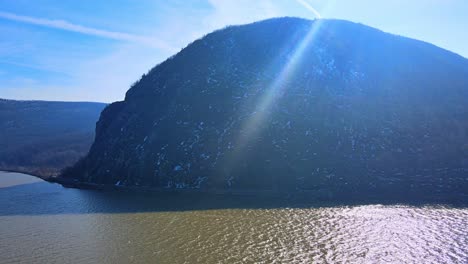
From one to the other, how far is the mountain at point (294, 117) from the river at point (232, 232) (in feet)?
27.7

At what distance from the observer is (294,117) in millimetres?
60375

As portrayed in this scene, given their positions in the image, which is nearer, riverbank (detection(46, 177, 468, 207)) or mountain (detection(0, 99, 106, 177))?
riverbank (detection(46, 177, 468, 207))

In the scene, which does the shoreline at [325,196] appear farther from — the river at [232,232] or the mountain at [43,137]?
the mountain at [43,137]

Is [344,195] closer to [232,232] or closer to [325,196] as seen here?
[325,196]

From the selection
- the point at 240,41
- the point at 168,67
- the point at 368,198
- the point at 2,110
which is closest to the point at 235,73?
the point at 240,41

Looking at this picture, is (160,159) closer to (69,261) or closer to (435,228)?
(69,261)

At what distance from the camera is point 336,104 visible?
63344 mm

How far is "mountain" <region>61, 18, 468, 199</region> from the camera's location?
51.9 meters

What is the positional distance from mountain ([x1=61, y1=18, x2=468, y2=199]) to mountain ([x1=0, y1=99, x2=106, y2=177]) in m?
33.2

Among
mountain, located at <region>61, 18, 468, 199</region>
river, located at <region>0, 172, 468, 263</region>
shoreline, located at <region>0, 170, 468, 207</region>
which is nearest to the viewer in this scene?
river, located at <region>0, 172, 468, 263</region>

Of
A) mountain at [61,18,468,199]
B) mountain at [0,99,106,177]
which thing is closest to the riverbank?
mountain at [61,18,468,199]

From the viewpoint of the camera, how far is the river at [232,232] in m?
26.5

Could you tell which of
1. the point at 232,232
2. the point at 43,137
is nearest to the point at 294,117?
the point at 232,232

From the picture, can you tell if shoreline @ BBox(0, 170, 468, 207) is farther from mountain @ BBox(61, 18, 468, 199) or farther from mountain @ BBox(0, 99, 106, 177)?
mountain @ BBox(0, 99, 106, 177)
